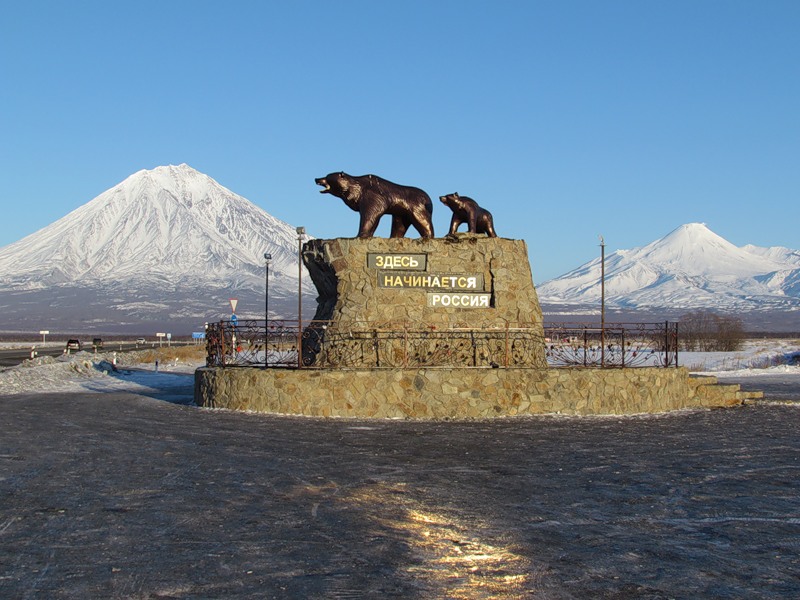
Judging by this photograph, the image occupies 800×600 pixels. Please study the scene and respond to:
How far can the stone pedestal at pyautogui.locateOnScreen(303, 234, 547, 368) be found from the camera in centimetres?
1741

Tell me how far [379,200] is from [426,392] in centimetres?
464

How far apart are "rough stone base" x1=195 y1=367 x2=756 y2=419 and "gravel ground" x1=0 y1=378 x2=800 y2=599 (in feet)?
4.97

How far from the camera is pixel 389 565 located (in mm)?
6562

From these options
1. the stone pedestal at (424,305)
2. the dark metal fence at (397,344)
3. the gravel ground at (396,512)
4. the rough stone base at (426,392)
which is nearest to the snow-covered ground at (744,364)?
the dark metal fence at (397,344)

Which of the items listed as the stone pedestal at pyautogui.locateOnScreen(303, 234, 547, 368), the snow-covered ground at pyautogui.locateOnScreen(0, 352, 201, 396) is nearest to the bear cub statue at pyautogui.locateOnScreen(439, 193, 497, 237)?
the stone pedestal at pyautogui.locateOnScreen(303, 234, 547, 368)

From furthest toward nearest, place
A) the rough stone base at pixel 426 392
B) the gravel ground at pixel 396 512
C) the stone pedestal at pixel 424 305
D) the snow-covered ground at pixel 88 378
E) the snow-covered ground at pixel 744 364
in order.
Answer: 1. the snow-covered ground at pixel 744 364
2. the snow-covered ground at pixel 88 378
3. the stone pedestal at pixel 424 305
4. the rough stone base at pixel 426 392
5. the gravel ground at pixel 396 512

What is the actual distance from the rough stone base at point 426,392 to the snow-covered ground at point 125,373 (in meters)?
6.74

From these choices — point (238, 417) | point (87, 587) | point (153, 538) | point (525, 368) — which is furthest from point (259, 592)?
point (525, 368)

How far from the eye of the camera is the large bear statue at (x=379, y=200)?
18578mm

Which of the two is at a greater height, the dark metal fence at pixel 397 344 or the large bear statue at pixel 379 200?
the large bear statue at pixel 379 200

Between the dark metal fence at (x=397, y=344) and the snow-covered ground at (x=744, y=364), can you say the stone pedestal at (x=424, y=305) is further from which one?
the snow-covered ground at (x=744, y=364)

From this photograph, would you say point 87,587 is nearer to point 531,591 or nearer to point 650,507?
point 531,591

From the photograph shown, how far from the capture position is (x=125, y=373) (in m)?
29.3

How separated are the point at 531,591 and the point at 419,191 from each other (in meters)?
13.9
